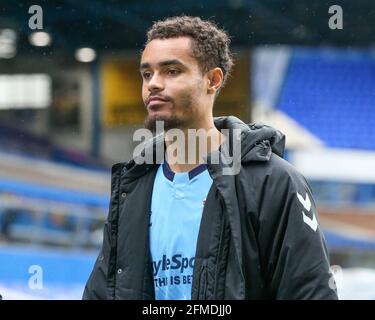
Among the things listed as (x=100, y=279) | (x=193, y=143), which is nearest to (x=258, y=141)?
(x=193, y=143)

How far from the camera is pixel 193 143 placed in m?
1.66

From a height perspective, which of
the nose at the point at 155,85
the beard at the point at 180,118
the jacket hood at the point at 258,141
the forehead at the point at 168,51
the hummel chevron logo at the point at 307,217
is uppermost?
the forehead at the point at 168,51

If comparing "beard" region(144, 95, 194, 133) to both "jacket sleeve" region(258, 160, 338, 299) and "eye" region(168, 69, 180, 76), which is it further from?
"jacket sleeve" region(258, 160, 338, 299)

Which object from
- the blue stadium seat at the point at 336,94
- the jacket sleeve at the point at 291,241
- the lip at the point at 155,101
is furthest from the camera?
the blue stadium seat at the point at 336,94

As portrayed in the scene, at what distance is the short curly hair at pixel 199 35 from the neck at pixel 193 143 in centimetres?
13

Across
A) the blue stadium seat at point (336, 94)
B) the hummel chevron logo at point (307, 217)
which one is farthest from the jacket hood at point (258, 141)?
the blue stadium seat at point (336, 94)

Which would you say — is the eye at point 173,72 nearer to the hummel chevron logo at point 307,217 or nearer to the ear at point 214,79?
the ear at point 214,79

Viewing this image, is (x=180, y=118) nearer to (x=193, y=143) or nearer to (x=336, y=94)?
(x=193, y=143)

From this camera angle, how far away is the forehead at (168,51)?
1.64 metres

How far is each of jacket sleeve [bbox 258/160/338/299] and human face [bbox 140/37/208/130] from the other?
0.23 metres

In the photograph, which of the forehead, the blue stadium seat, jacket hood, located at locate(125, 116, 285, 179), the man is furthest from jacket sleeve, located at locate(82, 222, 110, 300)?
the blue stadium seat

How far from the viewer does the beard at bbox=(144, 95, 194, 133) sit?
1.62 meters
